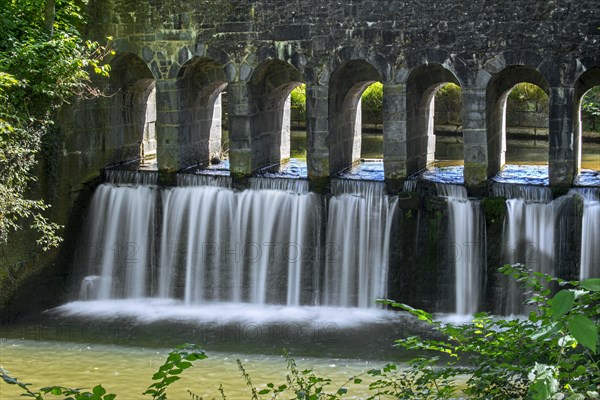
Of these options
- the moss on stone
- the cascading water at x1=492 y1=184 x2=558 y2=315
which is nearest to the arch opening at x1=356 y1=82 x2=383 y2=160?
the moss on stone

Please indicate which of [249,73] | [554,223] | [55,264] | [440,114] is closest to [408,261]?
[554,223]

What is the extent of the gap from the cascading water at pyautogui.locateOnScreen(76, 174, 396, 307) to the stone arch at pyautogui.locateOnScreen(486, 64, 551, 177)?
1.80m

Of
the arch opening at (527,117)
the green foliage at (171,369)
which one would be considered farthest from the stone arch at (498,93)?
the green foliage at (171,369)

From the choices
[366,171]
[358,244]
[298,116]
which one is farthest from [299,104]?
[358,244]

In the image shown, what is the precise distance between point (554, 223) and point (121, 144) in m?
7.67

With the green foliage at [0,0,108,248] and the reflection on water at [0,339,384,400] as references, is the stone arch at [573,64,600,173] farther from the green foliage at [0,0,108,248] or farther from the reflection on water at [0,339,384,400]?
the green foliage at [0,0,108,248]

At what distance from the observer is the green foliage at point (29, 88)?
1507 cm

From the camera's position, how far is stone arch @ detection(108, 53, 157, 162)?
18328 mm

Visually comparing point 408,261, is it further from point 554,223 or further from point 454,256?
point 554,223

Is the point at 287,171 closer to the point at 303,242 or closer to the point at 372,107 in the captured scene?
the point at 303,242

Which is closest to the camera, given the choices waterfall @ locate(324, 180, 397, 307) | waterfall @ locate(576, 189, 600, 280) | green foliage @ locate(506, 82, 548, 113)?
waterfall @ locate(576, 189, 600, 280)

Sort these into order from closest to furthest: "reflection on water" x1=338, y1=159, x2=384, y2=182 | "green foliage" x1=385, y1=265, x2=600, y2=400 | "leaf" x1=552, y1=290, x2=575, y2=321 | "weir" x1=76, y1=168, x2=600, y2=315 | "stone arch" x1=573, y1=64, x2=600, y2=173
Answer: "leaf" x1=552, y1=290, x2=575, y2=321 < "green foliage" x1=385, y1=265, x2=600, y2=400 < "weir" x1=76, y1=168, x2=600, y2=315 < "stone arch" x1=573, y1=64, x2=600, y2=173 < "reflection on water" x1=338, y1=159, x2=384, y2=182

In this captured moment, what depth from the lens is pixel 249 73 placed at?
1697 centimetres

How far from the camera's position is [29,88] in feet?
51.3
